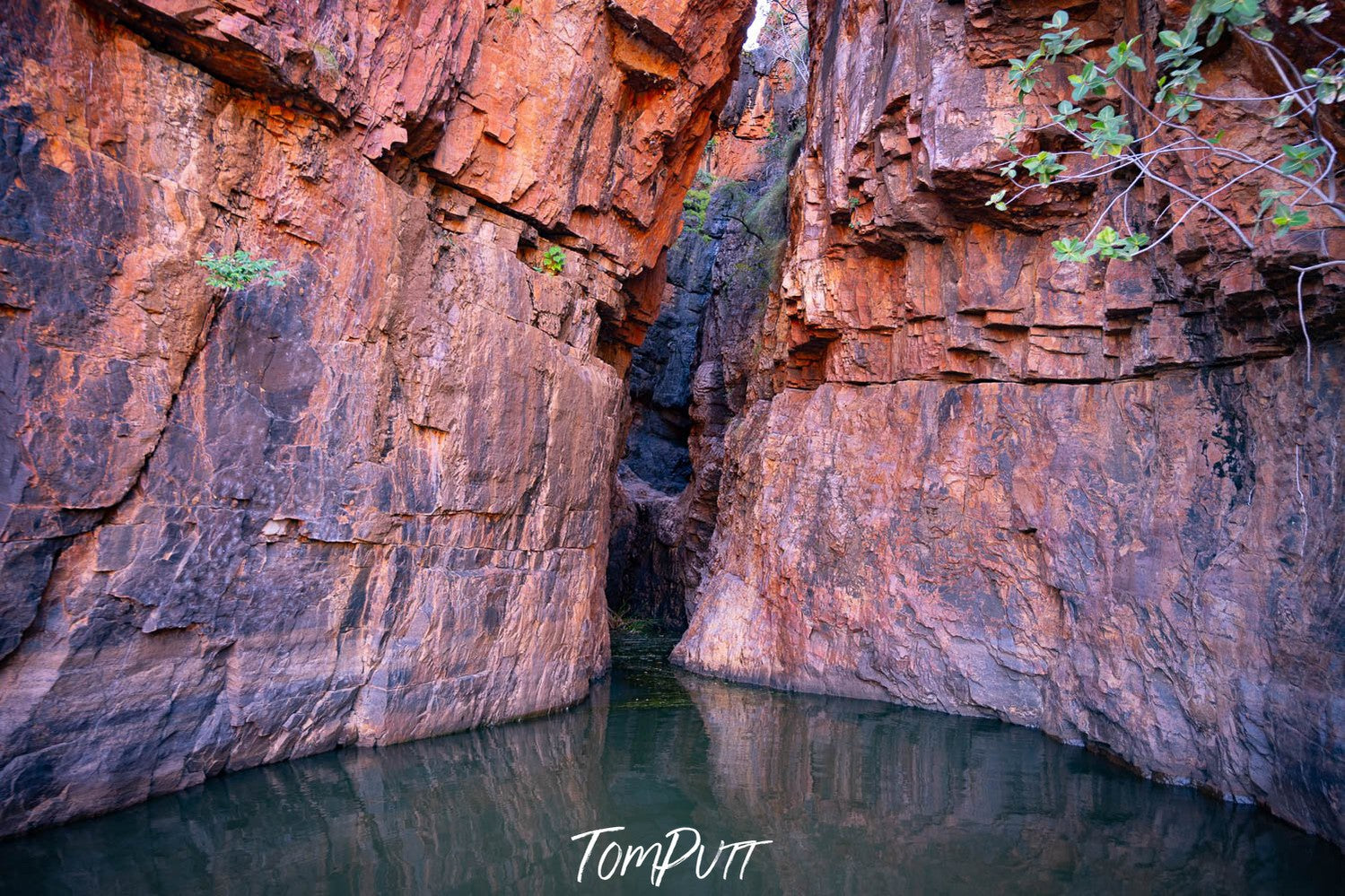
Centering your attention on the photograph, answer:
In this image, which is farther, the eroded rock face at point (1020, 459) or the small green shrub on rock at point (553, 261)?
the small green shrub on rock at point (553, 261)

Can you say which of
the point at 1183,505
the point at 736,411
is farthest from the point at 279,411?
the point at 736,411

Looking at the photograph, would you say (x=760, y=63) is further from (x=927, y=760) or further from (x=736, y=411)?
(x=927, y=760)

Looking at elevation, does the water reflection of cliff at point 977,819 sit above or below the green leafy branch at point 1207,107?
below

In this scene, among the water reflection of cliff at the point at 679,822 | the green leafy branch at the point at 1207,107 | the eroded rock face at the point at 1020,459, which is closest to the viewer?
the green leafy branch at the point at 1207,107

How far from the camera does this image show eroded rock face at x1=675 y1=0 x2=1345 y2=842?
796 cm

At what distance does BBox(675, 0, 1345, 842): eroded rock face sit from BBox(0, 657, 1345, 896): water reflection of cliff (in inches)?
48.7

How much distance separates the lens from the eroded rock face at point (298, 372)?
20.6ft

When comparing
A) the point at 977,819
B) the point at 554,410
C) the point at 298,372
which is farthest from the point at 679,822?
the point at 298,372

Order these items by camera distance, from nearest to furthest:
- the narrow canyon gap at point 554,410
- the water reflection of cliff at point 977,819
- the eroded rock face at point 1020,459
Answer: the water reflection of cliff at point 977,819, the narrow canyon gap at point 554,410, the eroded rock face at point 1020,459

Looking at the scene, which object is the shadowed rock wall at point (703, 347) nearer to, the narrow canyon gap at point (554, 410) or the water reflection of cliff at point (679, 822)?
the narrow canyon gap at point (554, 410)

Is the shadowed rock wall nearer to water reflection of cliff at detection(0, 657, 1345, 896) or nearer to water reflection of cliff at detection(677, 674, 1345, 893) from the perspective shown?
water reflection of cliff at detection(677, 674, 1345, 893)

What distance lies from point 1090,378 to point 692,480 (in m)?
11.4

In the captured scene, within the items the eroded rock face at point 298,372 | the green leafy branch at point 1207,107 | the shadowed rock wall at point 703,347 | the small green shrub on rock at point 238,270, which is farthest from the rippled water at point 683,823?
the shadowed rock wall at point 703,347

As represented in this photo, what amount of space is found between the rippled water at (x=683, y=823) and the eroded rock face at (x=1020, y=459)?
123cm
